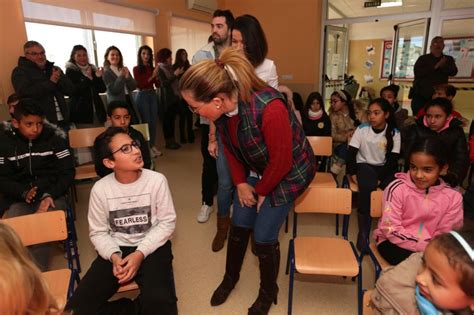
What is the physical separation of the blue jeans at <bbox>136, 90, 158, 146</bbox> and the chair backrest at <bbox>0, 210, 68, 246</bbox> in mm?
3394

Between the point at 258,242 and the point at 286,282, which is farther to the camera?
the point at 286,282

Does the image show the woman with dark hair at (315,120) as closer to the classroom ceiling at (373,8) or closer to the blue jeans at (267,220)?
the blue jeans at (267,220)

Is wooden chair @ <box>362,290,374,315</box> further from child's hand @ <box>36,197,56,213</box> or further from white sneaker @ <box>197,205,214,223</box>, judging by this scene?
child's hand @ <box>36,197,56,213</box>

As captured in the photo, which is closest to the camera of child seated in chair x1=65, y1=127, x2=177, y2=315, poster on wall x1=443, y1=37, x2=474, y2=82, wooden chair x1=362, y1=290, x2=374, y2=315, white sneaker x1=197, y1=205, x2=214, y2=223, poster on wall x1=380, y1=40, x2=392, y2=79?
wooden chair x1=362, y1=290, x2=374, y2=315

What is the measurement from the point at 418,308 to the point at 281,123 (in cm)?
81

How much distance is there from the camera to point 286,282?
209 cm

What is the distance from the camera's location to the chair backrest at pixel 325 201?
1.90 m

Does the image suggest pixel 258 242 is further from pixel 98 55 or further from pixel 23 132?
pixel 98 55

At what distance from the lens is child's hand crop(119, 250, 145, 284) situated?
147 cm

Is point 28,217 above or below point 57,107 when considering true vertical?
below

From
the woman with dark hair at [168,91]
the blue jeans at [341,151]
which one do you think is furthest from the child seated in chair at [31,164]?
the woman with dark hair at [168,91]

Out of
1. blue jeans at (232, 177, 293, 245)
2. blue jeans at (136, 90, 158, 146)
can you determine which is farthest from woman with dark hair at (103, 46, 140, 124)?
blue jeans at (232, 177, 293, 245)

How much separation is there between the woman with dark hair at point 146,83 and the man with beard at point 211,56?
2271mm

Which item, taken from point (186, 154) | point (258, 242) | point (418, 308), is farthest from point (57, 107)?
point (418, 308)
